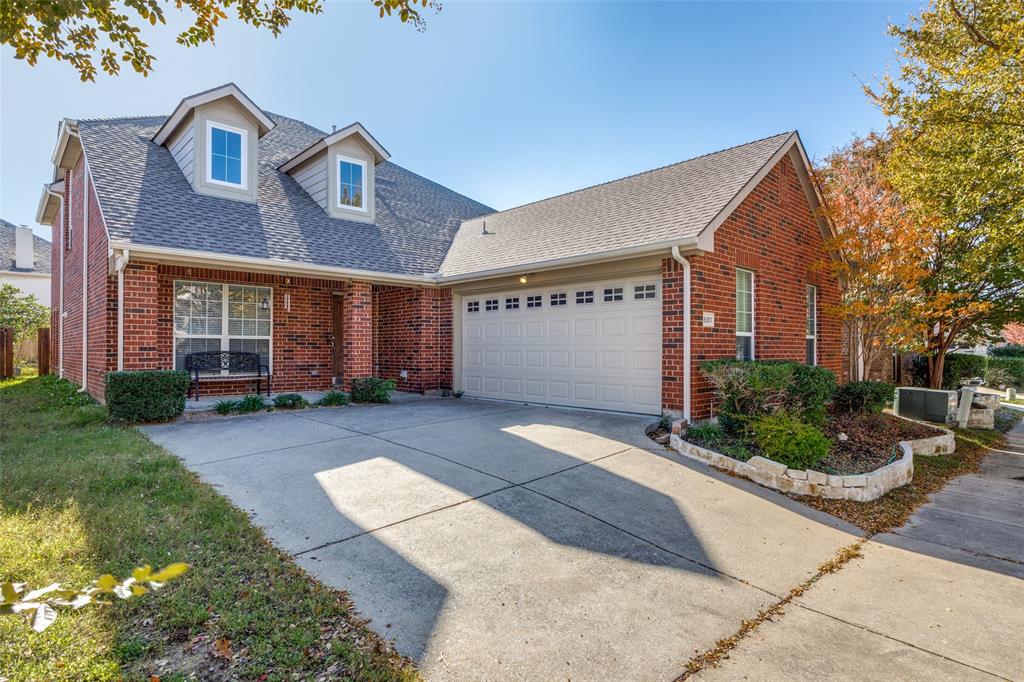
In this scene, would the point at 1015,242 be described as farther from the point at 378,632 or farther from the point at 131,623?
the point at 131,623

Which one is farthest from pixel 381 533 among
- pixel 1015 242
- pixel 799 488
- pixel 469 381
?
pixel 1015 242

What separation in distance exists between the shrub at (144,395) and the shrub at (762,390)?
817 centimetres

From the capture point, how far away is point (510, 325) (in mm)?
10625

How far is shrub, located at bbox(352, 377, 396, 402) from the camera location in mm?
10070

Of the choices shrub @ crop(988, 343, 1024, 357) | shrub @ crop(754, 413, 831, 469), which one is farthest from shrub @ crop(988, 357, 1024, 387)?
shrub @ crop(754, 413, 831, 469)

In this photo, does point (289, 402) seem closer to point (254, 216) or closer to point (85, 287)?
point (254, 216)

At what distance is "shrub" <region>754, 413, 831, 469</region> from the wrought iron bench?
29.6ft

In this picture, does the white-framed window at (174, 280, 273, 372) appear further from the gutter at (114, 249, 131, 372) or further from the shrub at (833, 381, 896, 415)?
the shrub at (833, 381, 896, 415)

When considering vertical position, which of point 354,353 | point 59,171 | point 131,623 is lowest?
point 131,623

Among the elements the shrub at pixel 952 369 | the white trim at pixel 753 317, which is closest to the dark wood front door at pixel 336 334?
the white trim at pixel 753 317

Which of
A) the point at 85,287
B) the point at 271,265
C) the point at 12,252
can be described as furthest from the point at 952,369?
the point at 12,252

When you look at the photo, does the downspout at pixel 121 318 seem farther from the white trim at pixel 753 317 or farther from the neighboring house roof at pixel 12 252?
the neighboring house roof at pixel 12 252

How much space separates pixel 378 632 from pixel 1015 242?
1141 cm

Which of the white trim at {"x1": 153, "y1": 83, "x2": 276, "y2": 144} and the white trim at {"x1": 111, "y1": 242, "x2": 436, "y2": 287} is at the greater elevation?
the white trim at {"x1": 153, "y1": 83, "x2": 276, "y2": 144}
